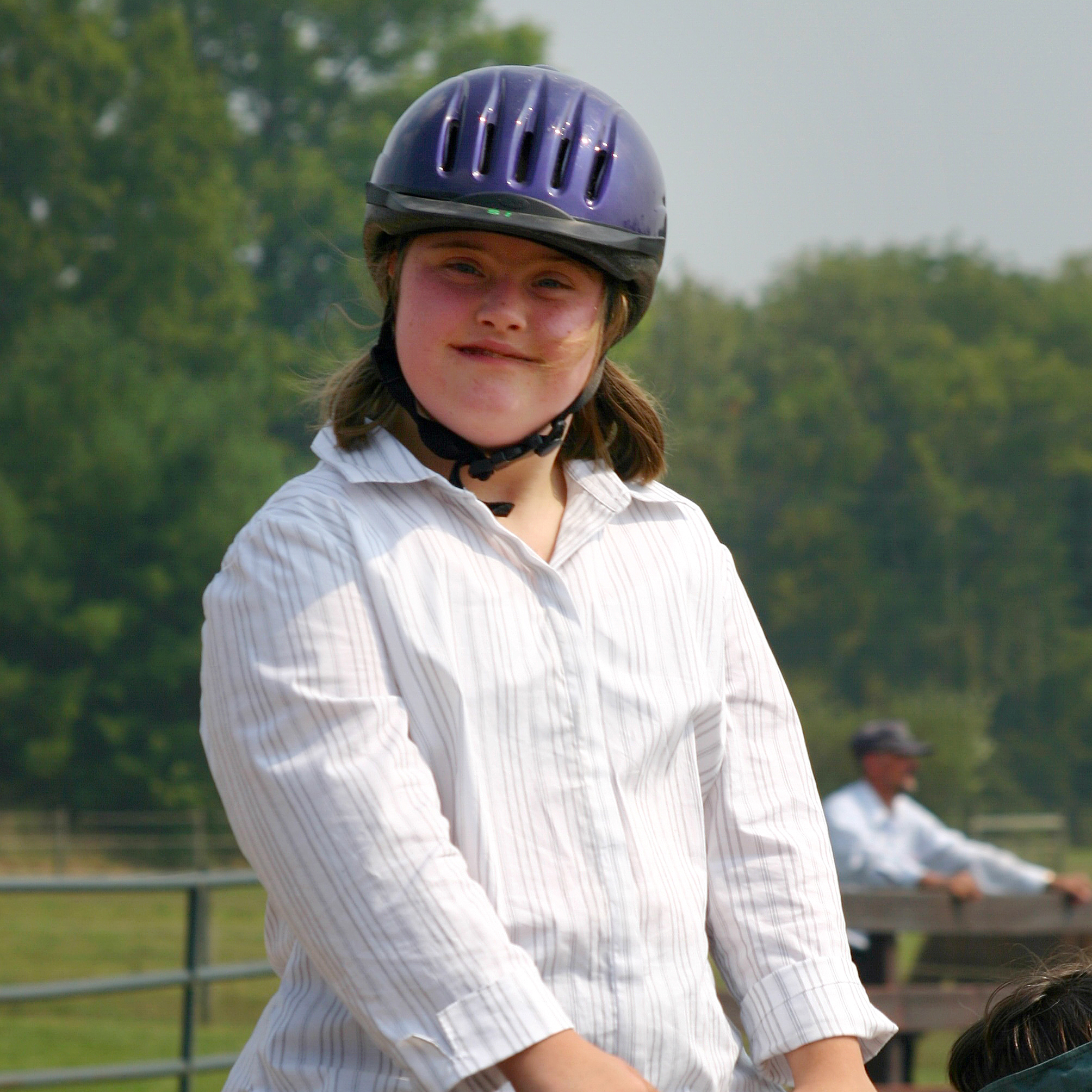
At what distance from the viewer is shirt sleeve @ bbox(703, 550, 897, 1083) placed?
5.18 feet

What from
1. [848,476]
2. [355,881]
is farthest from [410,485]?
[848,476]

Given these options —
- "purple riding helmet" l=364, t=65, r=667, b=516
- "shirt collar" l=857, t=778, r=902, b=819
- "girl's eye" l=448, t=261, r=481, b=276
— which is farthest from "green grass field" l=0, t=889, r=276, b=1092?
"girl's eye" l=448, t=261, r=481, b=276

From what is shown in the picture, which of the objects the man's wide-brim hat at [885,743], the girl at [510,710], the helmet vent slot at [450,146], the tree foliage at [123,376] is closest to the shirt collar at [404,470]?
the girl at [510,710]

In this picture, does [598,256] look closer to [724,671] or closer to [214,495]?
[724,671]

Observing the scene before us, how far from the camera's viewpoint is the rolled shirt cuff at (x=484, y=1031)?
1332 mm

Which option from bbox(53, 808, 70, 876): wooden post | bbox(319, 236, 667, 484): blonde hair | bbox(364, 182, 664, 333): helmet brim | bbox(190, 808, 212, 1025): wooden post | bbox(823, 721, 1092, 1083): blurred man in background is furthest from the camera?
bbox(53, 808, 70, 876): wooden post

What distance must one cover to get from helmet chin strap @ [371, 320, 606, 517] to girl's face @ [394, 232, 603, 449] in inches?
0.6

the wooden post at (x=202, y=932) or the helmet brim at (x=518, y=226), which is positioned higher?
the helmet brim at (x=518, y=226)

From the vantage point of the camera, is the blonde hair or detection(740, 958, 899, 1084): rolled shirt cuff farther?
the blonde hair

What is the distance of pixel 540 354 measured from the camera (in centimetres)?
160

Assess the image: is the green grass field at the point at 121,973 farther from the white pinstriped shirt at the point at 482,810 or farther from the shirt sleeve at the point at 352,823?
the shirt sleeve at the point at 352,823

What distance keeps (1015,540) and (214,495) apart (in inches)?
954

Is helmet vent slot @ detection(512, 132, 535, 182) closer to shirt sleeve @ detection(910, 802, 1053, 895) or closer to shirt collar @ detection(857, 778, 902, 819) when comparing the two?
shirt sleeve @ detection(910, 802, 1053, 895)

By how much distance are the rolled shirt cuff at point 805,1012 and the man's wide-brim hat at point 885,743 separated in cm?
608
